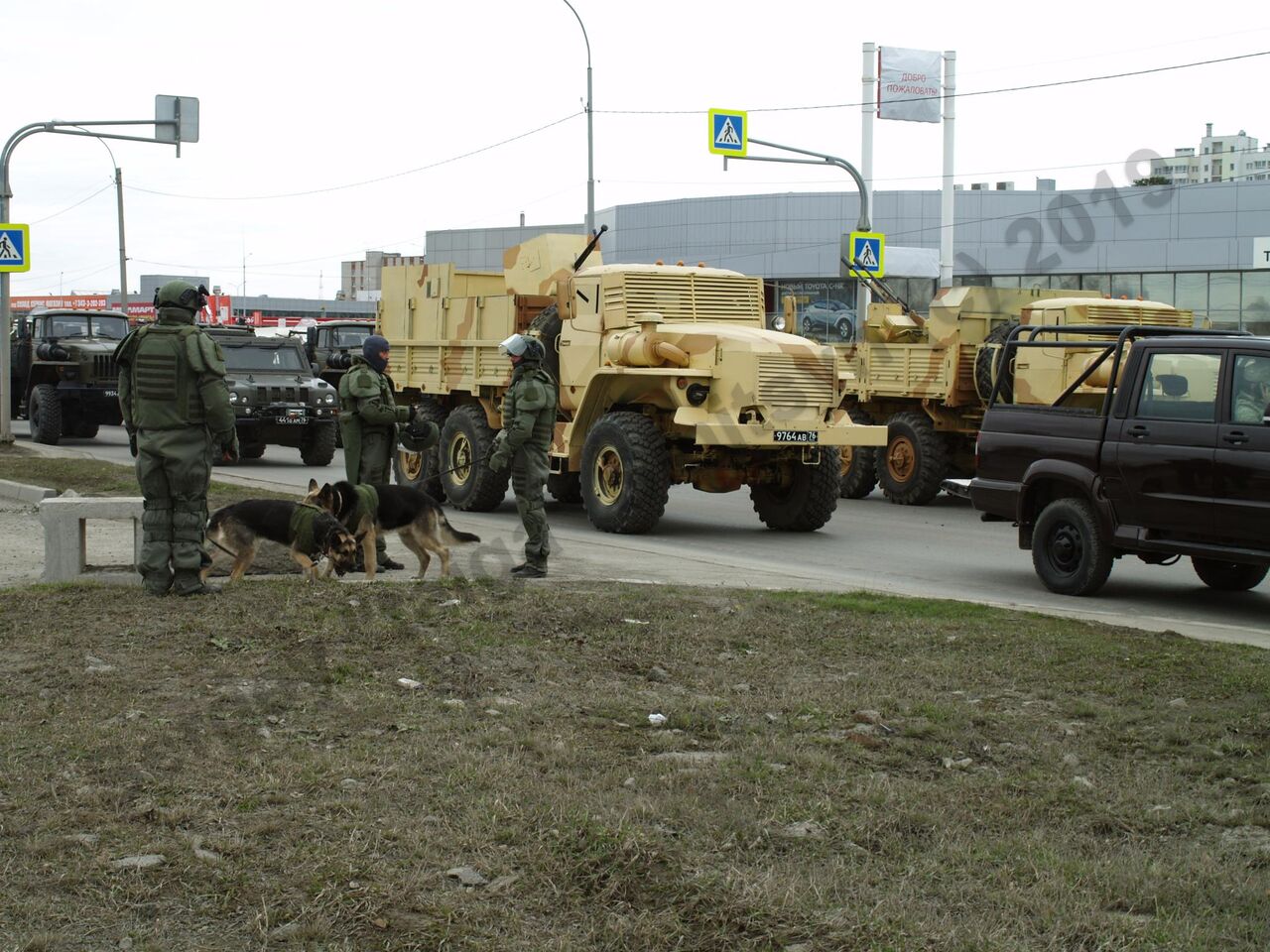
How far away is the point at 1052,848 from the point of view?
4707 millimetres

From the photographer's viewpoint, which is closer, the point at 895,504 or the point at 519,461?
the point at 519,461

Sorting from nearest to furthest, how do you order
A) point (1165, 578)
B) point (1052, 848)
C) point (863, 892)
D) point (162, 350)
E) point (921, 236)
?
point (863, 892) → point (1052, 848) → point (162, 350) → point (1165, 578) → point (921, 236)

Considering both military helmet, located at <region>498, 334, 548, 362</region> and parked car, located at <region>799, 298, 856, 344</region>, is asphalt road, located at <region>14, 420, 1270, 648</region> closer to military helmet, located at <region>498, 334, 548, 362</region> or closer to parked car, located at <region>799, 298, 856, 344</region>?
military helmet, located at <region>498, 334, 548, 362</region>

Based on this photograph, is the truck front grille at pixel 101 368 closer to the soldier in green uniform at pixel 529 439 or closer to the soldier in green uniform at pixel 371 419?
the soldier in green uniform at pixel 371 419

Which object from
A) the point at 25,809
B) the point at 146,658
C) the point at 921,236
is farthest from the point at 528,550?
the point at 921,236

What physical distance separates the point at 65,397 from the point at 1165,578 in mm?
18313

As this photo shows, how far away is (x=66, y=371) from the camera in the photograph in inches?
975

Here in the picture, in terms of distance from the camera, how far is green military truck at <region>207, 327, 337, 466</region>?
21734 mm

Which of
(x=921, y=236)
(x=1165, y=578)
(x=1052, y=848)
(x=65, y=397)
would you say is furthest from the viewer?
(x=921, y=236)

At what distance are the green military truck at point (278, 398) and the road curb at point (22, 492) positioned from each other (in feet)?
17.5

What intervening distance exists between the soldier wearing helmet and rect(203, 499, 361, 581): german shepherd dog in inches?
219

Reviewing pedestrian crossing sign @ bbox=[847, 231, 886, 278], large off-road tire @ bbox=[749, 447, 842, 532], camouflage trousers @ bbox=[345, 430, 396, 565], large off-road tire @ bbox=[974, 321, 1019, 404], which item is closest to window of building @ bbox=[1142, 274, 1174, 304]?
pedestrian crossing sign @ bbox=[847, 231, 886, 278]

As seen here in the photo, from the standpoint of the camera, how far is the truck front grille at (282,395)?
2177cm

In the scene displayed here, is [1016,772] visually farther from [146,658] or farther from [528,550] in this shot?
[528,550]
